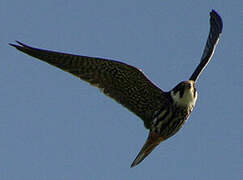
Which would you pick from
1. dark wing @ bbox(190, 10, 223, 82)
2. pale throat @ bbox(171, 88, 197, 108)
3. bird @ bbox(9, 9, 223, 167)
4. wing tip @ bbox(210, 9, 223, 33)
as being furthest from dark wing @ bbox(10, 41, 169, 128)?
wing tip @ bbox(210, 9, 223, 33)

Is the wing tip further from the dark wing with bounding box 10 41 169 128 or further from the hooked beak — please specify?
the hooked beak

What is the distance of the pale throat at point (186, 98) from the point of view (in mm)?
13016

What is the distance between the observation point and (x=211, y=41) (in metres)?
14.6

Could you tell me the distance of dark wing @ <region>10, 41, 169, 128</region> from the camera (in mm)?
12859

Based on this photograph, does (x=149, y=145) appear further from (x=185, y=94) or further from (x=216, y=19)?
(x=216, y=19)

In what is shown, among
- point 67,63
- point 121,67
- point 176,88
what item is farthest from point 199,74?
point 67,63

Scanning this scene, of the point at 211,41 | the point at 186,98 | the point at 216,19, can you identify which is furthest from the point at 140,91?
the point at 216,19

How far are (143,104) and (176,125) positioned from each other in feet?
2.66

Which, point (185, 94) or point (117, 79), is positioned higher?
point (185, 94)

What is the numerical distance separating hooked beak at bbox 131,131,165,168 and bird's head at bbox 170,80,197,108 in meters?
0.75

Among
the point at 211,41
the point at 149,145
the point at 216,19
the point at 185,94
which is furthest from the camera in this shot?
the point at 216,19

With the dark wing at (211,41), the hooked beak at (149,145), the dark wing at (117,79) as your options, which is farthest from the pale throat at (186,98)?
the hooked beak at (149,145)

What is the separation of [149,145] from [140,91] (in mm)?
1034

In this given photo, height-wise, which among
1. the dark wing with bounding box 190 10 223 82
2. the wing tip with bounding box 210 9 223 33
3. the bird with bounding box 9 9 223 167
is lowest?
the bird with bounding box 9 9 223 167
